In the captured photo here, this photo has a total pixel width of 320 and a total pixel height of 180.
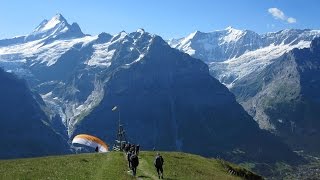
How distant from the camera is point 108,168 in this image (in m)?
72.1

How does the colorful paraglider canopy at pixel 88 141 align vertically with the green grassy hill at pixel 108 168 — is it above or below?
above

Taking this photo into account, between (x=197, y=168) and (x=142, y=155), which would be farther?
(x=142, y=155)

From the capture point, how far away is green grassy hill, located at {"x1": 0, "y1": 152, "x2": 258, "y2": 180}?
6569 cm

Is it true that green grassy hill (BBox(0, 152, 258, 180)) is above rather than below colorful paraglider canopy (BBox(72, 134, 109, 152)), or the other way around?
below

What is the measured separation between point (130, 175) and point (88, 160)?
720 inches

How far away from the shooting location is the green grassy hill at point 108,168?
2586 inches

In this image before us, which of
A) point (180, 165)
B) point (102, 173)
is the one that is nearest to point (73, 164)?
point (102, 173)

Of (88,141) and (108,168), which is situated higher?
(88,141)

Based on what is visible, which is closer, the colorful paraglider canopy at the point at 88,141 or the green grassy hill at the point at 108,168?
the green grassy hill at the point at 108,168

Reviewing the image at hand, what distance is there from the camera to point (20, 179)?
61906 millimetres

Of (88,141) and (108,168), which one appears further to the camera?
(88,141)

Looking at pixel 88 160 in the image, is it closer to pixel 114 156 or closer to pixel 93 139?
pixel 114 156

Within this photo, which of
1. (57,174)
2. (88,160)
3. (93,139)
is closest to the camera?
(57,174)

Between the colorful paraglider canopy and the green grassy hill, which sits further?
the colorful paraglider canopy
